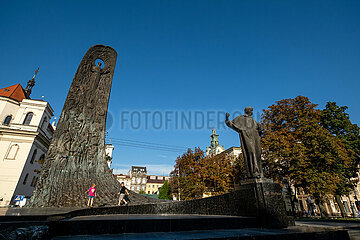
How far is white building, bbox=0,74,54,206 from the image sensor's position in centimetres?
2519

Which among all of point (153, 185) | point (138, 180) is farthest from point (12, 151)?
point (153, 185)

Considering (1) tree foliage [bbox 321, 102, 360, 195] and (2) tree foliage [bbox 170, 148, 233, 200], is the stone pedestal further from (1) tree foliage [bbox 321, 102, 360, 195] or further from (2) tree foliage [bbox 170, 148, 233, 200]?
(1) tree foliage [bbox 321, 102, 360, 195]

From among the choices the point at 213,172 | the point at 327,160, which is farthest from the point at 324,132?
the point at 213,172

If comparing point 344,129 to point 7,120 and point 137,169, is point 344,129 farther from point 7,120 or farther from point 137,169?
point 137,169

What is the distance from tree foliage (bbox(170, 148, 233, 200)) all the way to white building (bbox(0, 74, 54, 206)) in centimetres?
2091

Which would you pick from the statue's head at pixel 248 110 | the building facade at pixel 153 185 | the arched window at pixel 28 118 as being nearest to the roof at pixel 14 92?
the arched window at pixel 28 118

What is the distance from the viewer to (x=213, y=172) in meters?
25.2

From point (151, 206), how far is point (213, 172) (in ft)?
65.3

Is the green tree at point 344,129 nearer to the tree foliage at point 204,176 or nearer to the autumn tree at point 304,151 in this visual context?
the autumn tree at point 304,151

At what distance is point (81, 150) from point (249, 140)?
25.5ft

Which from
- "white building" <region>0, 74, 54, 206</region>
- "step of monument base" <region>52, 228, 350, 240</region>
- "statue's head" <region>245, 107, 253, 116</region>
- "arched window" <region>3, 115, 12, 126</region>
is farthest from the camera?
"arched window" <region>3, 115, 12, 126</region>

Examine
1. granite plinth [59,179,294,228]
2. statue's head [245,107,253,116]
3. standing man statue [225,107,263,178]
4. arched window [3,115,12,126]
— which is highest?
arched window [3,115,12,126]

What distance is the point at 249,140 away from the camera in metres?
5.05

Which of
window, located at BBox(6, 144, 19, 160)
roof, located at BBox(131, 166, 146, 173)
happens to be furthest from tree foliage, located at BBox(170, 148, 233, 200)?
roof, located at BBox(131, 166, 146, 173)
